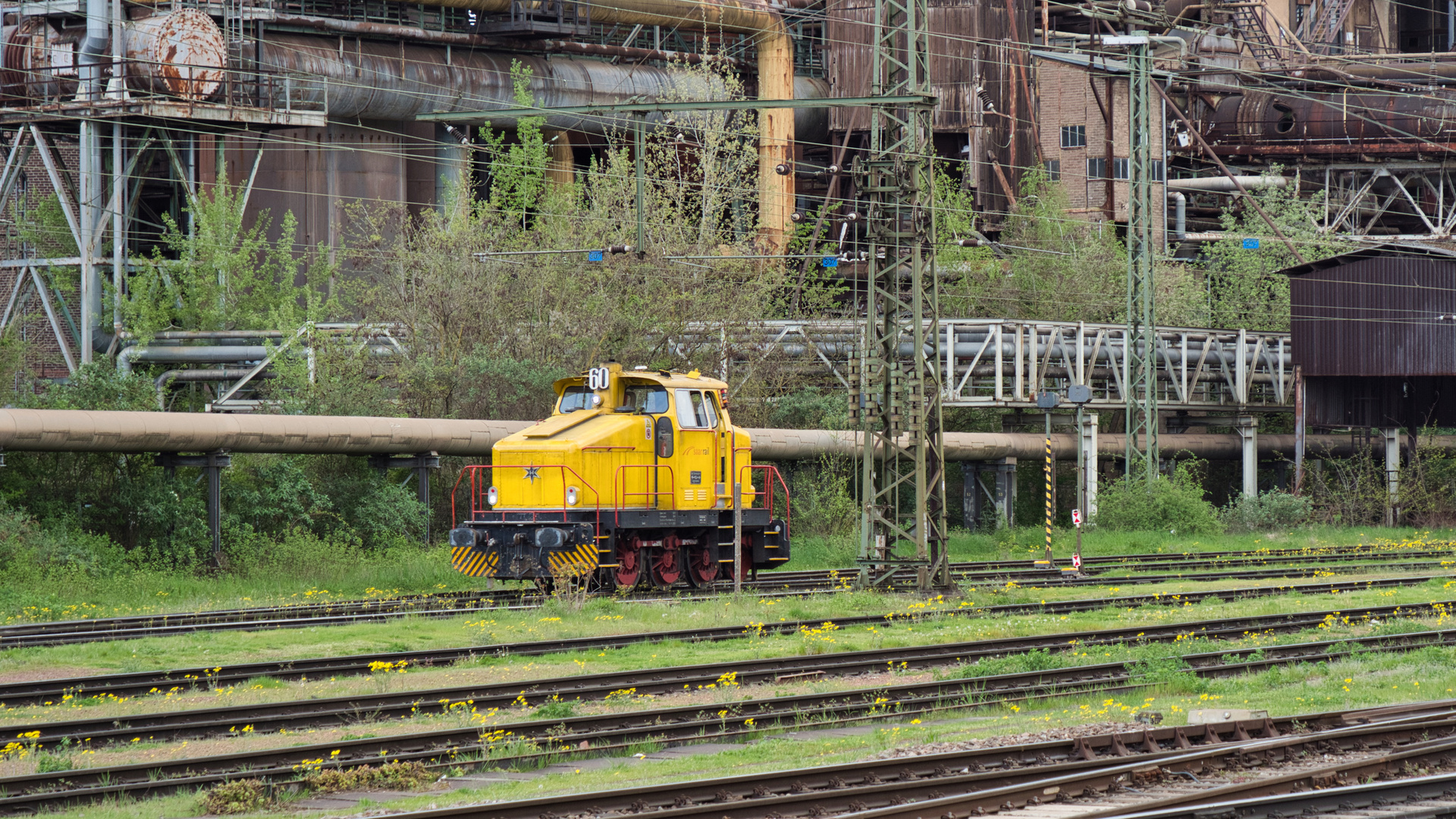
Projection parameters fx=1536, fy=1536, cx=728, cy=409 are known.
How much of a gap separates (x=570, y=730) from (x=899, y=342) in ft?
40.2

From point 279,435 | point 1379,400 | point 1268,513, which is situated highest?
point 279,435

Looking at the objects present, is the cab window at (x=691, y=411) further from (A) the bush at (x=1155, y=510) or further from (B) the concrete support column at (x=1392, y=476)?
(B) the concrete support column at (x=1392, y=476)

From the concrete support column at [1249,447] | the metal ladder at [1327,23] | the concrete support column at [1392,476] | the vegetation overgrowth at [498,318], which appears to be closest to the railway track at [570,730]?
the vegetation overgrowth at [498,318]

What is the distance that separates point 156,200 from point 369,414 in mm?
18132

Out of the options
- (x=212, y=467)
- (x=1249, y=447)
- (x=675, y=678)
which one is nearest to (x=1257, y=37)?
(x=1249, y=447)

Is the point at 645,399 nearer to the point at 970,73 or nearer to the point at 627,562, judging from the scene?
the point at 627,562

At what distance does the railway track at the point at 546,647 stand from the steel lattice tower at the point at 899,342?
2292 millimetres

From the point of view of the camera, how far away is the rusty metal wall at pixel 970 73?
187ft

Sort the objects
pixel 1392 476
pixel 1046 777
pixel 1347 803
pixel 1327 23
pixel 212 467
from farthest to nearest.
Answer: pixel 1327 23
pixel 1392 476
pixel 212 467
pixel 1046 777
pixel 1347 803

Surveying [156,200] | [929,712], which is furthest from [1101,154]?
[929,712]

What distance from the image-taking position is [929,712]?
1449 cm

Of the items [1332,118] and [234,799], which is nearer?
[234,799]

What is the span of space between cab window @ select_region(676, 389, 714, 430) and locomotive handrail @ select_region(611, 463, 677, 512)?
2.52 feet

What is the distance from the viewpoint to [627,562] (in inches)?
973
